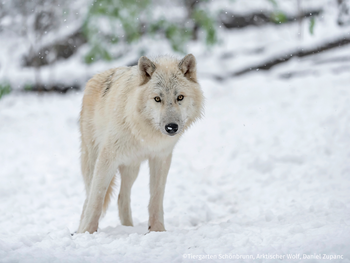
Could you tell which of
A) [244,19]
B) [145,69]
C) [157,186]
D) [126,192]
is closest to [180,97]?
[145,69]

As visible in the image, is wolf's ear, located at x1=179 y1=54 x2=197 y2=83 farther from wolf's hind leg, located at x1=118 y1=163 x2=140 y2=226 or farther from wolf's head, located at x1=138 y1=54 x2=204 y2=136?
wolf's hind leg, located at x1=118 y1=163 x2=140 y2=226

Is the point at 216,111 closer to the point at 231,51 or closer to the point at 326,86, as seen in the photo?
the point at 326,86

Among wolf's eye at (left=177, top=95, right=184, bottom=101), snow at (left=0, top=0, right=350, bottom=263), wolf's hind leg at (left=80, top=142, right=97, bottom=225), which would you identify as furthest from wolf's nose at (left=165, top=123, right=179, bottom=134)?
wolf's hind leg at (left=80, top=142, right=97, bottom=225)

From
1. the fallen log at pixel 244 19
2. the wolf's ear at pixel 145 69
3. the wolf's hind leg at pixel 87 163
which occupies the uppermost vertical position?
the fallen log at pixel 244 19

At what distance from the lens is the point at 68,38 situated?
13.6m

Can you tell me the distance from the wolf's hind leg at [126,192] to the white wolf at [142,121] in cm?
44

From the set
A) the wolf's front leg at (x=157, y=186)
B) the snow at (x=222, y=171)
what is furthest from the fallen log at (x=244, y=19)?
the wolf's front leg at (x=157, y=186)

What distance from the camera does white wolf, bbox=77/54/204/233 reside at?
145 inches

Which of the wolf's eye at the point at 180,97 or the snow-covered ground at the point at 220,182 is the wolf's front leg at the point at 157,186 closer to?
the snow-covered ground at the point at 220,182

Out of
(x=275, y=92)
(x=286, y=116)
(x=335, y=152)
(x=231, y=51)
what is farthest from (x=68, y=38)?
(x=335, y=152)

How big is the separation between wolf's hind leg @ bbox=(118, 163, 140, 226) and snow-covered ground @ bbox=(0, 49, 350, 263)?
0.81ft

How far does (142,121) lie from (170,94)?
417 mm

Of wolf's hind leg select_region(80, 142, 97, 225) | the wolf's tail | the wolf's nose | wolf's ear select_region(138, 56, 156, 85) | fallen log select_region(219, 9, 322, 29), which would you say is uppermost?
fallen log select_region(219, 9, 322, 29)

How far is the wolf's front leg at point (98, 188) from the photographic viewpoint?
3969 millimetres
